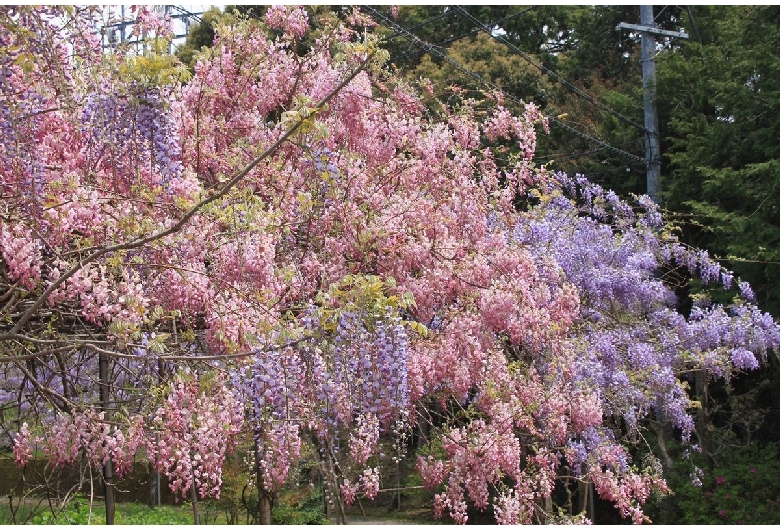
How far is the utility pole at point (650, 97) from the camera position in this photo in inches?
525

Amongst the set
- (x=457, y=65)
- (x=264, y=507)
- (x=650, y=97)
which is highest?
(x=650, y=97)

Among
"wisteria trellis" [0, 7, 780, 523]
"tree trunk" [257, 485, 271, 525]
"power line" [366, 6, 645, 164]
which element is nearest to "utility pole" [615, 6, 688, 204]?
"power line" [366, 6, 645, 164]

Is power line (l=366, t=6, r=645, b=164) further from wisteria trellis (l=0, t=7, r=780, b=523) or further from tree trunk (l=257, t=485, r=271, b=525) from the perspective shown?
tree trunk (l=257, t=485, r=271, b=525)

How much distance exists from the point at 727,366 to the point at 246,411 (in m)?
6.69

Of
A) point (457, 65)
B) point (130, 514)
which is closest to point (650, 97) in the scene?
point (457, 65)

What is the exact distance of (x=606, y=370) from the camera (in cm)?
913

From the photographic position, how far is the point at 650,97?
1426 centimetres

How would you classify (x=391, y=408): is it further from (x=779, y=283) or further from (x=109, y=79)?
(x=779, y=283)

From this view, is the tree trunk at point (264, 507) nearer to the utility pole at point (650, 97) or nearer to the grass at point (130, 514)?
the grass at point (130, 514)

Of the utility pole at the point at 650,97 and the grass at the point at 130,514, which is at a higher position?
the utility pole at the point at 650,97

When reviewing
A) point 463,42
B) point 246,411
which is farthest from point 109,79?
point 463,42

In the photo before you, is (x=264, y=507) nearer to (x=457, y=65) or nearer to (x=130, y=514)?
(x=130, y=514)

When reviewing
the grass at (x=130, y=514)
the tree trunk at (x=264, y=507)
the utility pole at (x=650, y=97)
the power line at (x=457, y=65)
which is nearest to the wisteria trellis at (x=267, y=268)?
the tree trunk at (x=264, y=507)

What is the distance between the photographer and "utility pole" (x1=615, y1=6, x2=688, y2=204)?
43.8 feet
